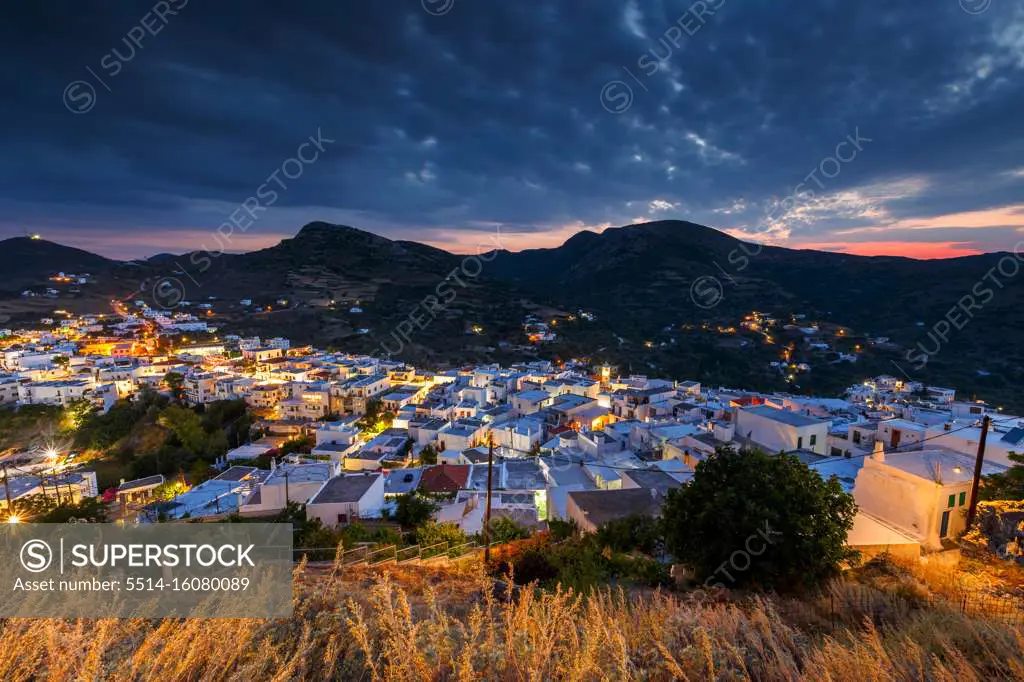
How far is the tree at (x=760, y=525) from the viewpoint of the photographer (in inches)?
248

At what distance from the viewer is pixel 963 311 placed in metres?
70.4

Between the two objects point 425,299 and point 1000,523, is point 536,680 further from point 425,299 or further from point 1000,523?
point 425,299

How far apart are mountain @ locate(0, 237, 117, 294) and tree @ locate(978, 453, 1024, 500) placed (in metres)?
111

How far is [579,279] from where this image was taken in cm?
12325

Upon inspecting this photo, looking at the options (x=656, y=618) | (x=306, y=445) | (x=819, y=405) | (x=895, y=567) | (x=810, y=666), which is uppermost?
(x=810, y=666)

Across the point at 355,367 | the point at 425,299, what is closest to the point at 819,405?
the point at 355,367

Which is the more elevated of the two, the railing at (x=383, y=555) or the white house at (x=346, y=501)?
the railing at (x=383, y=555)

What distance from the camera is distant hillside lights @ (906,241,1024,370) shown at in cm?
5734

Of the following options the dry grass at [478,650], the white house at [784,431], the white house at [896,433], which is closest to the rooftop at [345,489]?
the dry grass at [478,650]

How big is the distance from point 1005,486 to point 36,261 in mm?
142747

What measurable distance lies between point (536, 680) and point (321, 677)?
1306mm

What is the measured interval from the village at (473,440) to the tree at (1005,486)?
0.34 metres

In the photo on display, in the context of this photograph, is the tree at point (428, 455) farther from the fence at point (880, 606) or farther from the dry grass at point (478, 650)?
the dry grass at point (478, 650)

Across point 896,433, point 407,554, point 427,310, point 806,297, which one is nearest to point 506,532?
point 407,554
